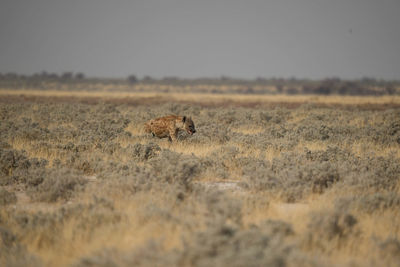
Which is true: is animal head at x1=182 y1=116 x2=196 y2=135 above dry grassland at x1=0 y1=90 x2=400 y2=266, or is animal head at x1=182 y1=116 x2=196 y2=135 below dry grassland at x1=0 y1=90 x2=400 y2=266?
above

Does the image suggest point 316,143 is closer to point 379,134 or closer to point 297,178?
point 379,134

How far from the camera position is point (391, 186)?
22.7ft

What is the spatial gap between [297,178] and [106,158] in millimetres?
4870

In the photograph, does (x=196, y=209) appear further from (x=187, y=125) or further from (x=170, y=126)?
(x=170, y=126)

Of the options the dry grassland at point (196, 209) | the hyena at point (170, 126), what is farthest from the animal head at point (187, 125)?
the dry grassland at point (196, 209)

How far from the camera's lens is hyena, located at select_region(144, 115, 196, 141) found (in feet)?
36.9

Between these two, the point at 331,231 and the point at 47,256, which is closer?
the point at 47,256

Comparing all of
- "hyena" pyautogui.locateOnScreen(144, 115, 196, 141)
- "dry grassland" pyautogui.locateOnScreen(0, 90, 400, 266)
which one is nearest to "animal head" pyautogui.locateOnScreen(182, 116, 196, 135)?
"hyena" pyautogui.locateOnScreen(144, 115, 196, 141)

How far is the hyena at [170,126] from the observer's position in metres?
11.2

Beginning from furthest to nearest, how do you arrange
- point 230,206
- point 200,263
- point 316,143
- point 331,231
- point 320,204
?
point 316,143
point 320,204
point 230,206
point 331,231
point 200,263

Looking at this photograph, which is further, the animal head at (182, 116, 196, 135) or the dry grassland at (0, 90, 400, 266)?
the animal head at (182, 116, 196, 135)

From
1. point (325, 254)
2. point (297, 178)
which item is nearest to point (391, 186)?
point (297, 178)

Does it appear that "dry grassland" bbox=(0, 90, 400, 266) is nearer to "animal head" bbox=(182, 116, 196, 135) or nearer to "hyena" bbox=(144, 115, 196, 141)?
"animal head" bbox=(182, 116, 196, 135)

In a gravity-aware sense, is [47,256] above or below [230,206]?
below
